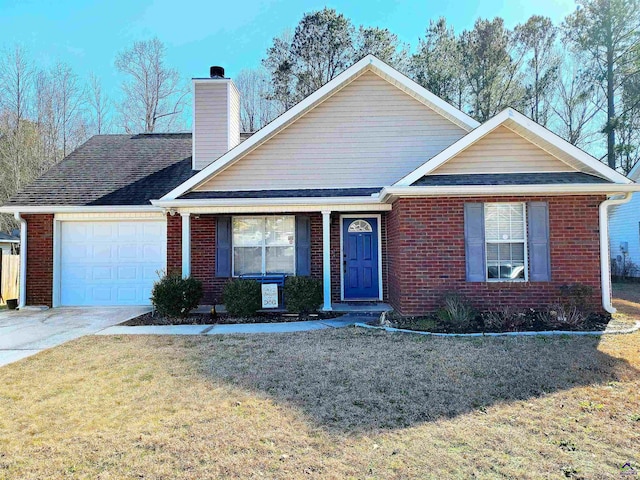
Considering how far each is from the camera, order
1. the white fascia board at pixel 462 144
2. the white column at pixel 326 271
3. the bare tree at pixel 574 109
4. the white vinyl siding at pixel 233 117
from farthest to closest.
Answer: the bare tree at pixel 574 109
the white vinyl siding at pixel 233 117
the white column at pixel 326 271
the white fascia board at pixel 462 144

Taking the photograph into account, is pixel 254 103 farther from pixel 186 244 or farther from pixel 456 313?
pixel 456 313

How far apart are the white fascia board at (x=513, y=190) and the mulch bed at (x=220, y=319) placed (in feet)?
10.5

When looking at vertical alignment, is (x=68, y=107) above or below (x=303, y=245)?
above

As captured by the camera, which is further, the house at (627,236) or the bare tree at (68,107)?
the bare tree at (68,107)

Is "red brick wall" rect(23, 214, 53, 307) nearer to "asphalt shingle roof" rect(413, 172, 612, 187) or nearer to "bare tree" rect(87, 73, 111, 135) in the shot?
"asphalt shingle roof" rect(413, 172, 612, 187)

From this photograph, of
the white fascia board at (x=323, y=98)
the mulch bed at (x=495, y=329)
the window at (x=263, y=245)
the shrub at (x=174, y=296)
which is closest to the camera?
the mulch bed at (x=495, y=329)

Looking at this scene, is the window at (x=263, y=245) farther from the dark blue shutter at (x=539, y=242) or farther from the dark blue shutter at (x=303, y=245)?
the dark blue shutter at (x=539, y=242)

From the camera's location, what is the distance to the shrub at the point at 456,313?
7557 mm

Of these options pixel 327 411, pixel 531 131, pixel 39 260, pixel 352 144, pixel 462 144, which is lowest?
pixel 327 411

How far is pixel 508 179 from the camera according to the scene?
26.9 feet

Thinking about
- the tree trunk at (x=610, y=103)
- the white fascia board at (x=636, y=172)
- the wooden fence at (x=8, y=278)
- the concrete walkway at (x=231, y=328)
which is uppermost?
the tree trunk at (x=610, y=103)

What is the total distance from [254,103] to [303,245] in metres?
17.9

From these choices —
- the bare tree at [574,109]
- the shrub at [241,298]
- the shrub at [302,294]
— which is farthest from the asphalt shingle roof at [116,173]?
the bare tree at [574,109]

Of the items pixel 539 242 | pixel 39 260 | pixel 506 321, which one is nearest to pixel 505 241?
pixel 539 242
